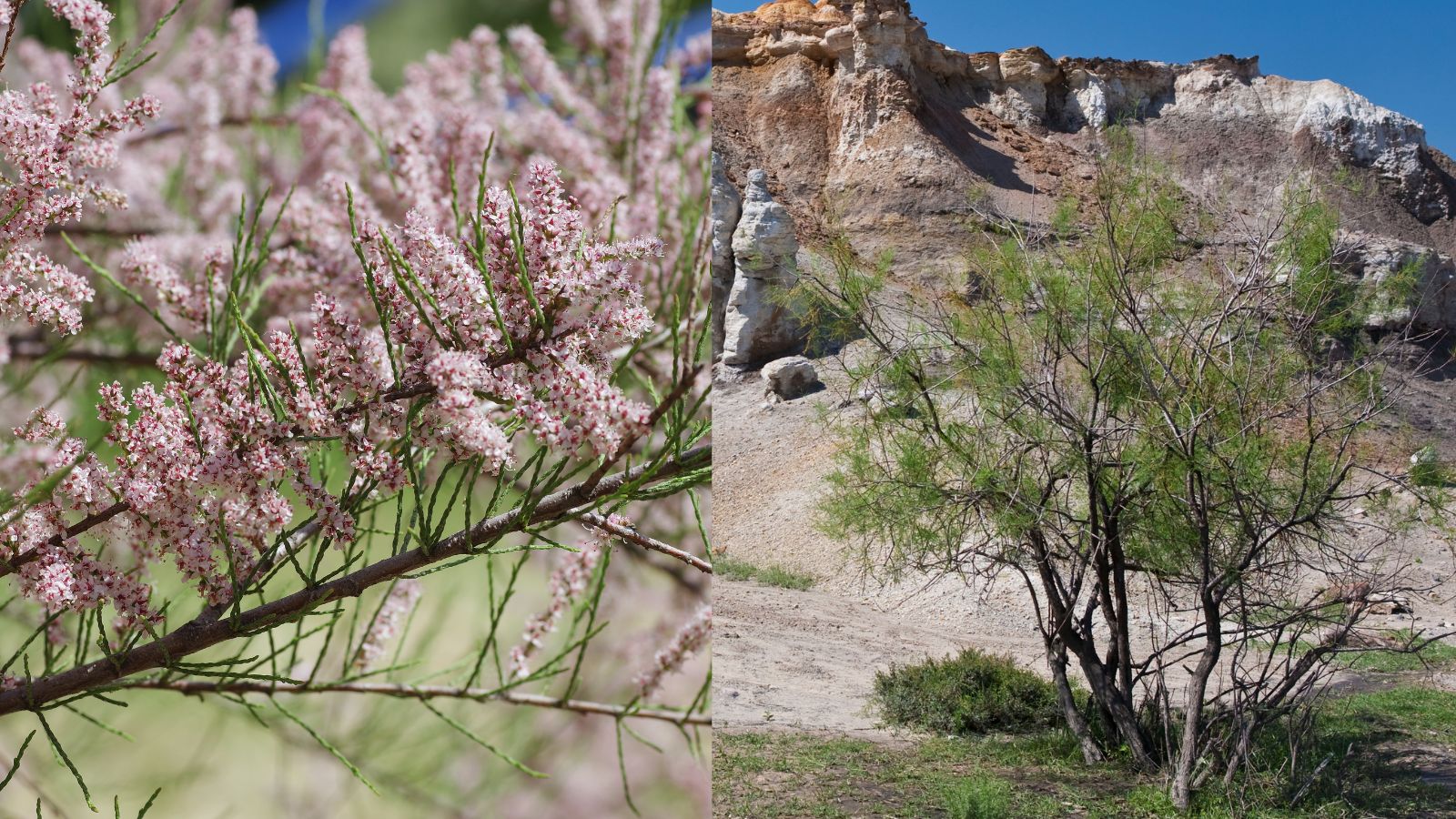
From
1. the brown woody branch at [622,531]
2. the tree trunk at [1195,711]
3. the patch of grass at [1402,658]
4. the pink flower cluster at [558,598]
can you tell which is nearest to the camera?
the brown woody branch at [622,531]

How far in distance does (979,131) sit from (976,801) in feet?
4.61

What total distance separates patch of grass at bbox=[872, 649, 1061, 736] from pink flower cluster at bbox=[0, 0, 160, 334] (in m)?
1.81

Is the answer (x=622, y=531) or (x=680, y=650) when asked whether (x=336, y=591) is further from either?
(x=680, y=650)

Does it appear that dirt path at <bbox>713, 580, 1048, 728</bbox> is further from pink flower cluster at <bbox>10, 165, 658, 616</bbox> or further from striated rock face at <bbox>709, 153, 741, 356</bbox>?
pink flower cluster at <bbox>10, 165, 658, 616</bbox>

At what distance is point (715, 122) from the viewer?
269 cm

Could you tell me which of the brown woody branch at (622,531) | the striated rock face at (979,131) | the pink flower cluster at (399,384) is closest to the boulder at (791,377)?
the striated rock face at (979,131)

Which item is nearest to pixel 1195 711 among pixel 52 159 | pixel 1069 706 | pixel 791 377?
pixel 1069 706

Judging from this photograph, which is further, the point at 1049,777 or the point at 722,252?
the point at 722,252

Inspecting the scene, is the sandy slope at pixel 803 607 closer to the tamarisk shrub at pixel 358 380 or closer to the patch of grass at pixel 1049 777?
the patch of grass at pixel 1049 777

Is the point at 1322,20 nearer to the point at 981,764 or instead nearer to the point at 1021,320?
the point at 1021,320

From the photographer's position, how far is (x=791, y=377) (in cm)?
258

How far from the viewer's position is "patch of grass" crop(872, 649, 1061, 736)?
240 centimetres

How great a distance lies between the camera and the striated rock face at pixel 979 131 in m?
2.31

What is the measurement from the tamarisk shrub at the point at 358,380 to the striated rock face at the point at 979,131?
475 mm
